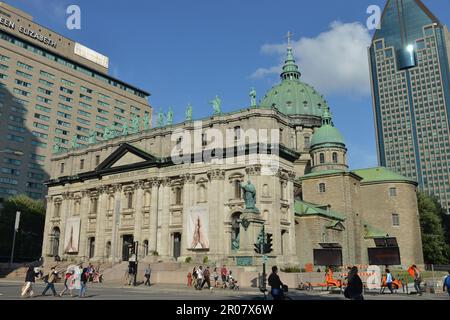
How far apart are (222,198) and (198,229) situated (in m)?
4.94

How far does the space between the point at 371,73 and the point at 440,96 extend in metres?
23.2

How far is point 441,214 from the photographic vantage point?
82.9 meters

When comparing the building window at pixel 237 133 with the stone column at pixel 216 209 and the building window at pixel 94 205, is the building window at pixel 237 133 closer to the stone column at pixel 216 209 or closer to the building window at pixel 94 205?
the stone column at pixel 216 209

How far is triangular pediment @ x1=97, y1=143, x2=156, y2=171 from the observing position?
62000mm

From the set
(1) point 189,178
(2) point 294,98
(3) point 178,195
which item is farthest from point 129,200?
(2) point 294,98

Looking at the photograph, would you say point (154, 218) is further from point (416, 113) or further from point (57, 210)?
point (416, 113)

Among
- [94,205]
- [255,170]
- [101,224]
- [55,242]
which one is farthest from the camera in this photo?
[55,242]

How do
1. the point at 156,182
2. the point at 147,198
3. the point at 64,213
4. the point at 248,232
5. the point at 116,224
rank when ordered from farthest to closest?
the point at 64,213
the point at 116,224
the point at 147,198
the point at 156,182
the point at 248,232

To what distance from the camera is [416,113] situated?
146 meters

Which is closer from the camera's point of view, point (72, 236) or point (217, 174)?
point (217, 174)

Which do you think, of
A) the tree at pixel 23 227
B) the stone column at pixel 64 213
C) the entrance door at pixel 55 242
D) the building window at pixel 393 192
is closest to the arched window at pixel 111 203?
the stone column at pixel 64 213

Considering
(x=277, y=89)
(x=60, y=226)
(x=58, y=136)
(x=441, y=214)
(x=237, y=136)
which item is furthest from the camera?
(x=58, y=136)

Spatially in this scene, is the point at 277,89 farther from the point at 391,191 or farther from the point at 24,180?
the point at 24,180
